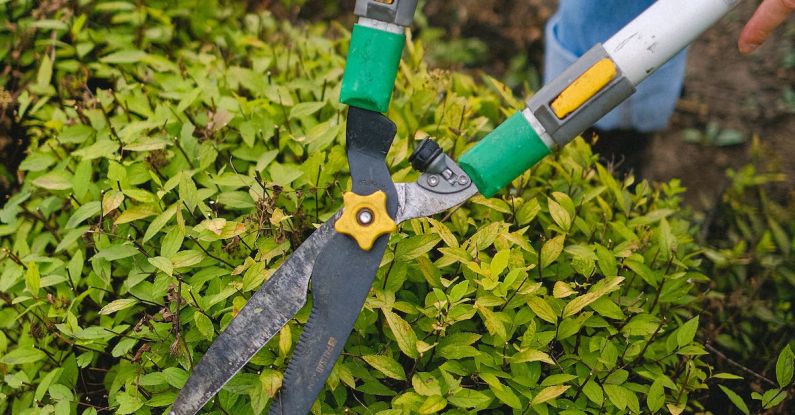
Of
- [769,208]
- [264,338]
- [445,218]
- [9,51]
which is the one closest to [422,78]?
[445,218]

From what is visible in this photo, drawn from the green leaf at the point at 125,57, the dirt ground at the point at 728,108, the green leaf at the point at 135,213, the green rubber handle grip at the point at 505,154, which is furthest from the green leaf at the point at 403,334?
the dirt ground at the point at 728,108

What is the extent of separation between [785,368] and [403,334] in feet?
3.14

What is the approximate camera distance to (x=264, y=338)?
57.2 inches

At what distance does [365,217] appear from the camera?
1.49 meters

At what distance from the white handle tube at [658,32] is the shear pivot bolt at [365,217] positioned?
0.65m

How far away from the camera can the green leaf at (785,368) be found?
163 cm

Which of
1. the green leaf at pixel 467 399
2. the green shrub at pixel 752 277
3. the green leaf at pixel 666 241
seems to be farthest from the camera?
the green shrub at pixel 752 277

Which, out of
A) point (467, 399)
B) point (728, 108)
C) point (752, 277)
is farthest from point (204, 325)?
point (728, 108)

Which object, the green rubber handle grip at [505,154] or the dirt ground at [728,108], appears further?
the dirt ground at [728,108]

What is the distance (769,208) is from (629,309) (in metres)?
1.50

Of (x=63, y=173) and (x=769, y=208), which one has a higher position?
(x=63, y=173)

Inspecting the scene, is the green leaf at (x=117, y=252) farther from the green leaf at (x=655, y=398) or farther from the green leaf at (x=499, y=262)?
the green leaf at (x=655, y=398)

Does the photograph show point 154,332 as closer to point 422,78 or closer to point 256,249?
point 256,249

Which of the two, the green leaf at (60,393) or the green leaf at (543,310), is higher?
the green leaf at (60,393)
